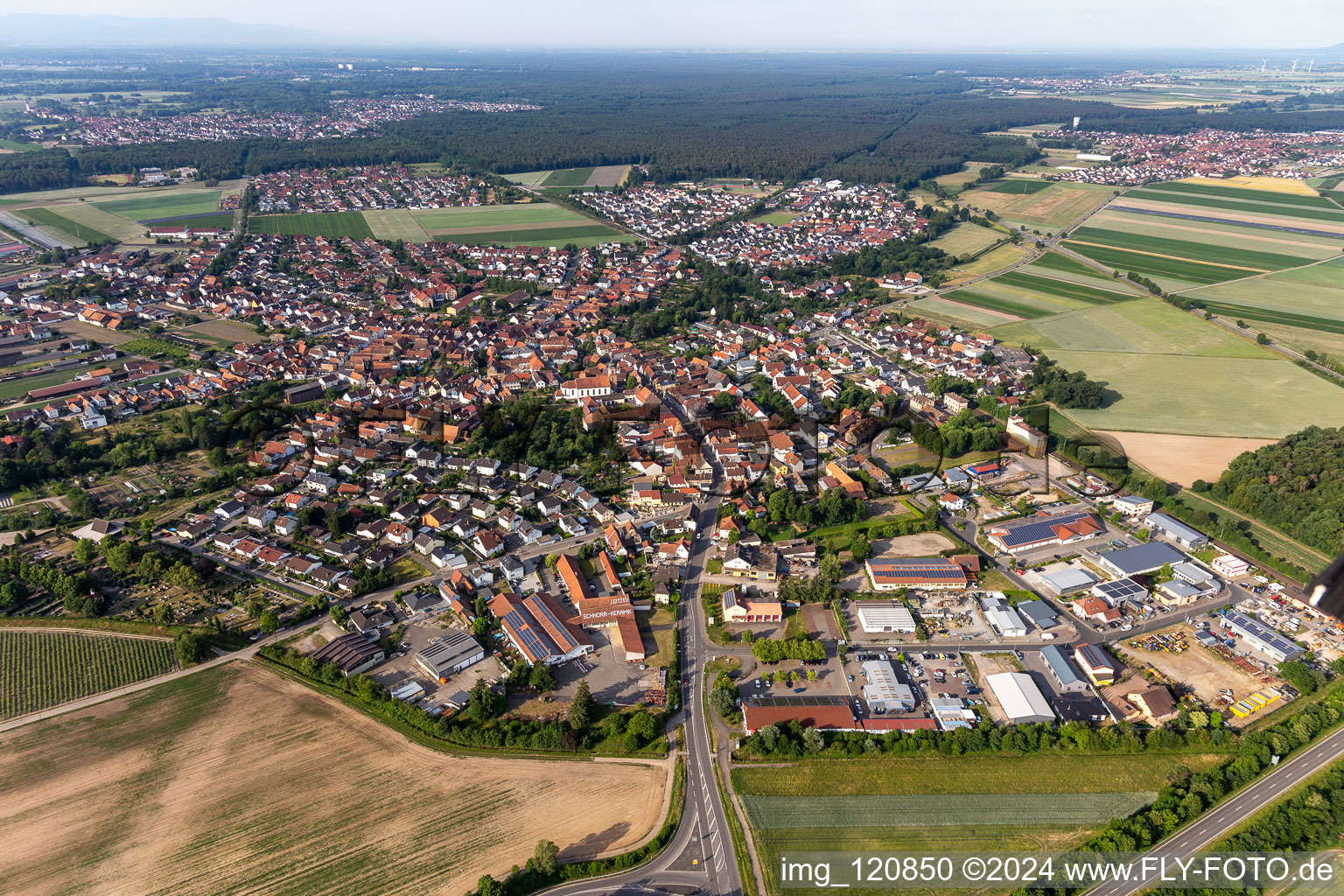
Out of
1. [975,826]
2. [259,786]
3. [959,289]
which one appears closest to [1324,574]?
[975,826]

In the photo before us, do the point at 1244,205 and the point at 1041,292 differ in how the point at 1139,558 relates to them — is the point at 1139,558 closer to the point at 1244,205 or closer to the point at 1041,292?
the point at 1041,292

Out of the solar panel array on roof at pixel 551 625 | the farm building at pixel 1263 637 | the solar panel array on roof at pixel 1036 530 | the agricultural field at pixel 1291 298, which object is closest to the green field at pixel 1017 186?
the agricultural field at pixel 1291 298

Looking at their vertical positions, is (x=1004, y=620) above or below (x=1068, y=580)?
below

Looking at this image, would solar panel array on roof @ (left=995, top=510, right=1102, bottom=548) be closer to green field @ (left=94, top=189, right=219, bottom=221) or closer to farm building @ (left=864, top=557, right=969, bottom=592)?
farm building @ (left=864, top=557, right=969, bottom=592)

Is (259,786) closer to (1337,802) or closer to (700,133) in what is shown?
(1337,802)

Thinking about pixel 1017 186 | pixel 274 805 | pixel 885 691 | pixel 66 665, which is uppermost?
pixel 1017 186

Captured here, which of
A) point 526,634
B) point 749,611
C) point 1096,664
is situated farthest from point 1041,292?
point 526,634

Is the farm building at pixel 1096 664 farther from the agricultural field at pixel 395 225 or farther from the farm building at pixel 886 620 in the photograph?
the agricultural field at pixel 395 225
